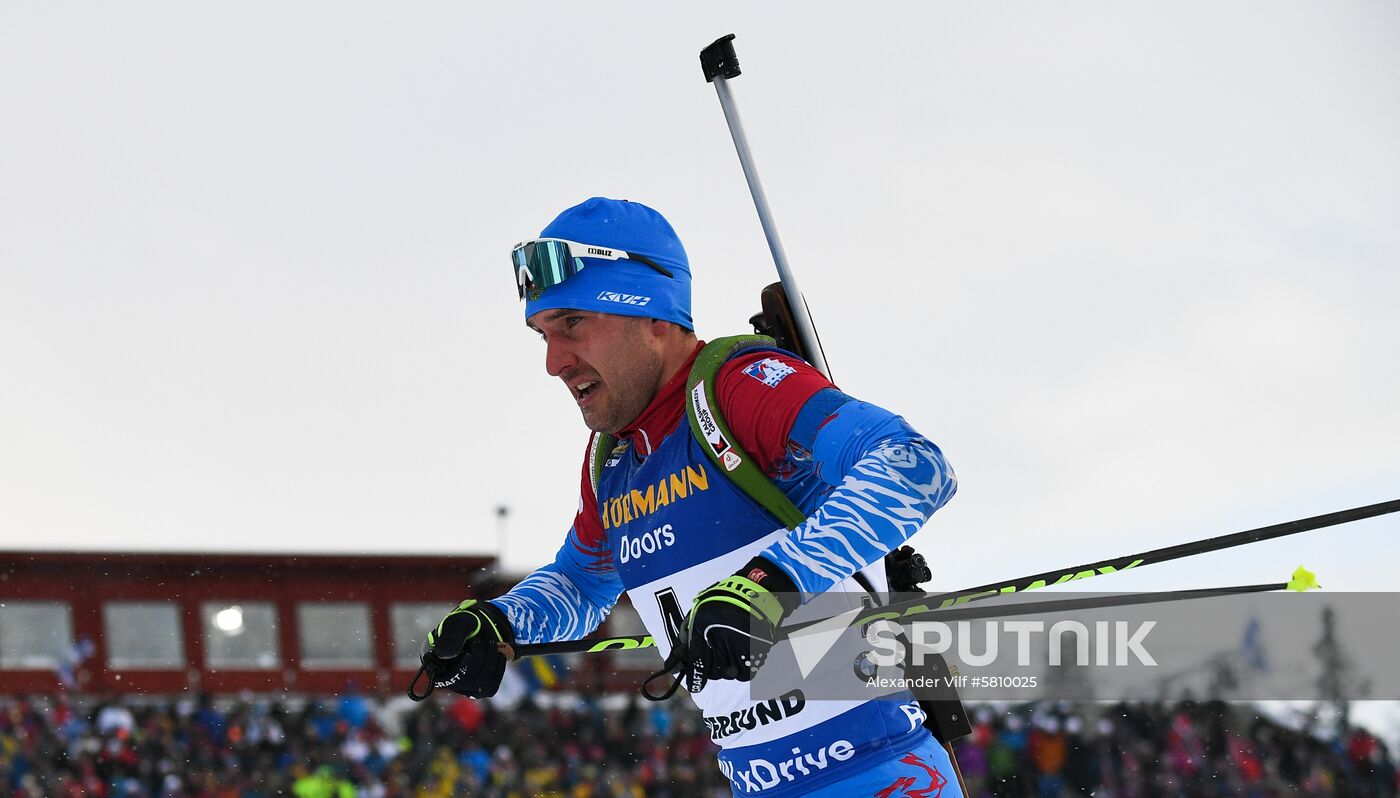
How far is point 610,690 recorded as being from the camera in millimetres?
23812

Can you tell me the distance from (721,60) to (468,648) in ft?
5.86

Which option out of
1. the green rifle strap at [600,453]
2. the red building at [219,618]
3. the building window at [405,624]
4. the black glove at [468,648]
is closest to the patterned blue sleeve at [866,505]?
the green rifle strap at [600,453]

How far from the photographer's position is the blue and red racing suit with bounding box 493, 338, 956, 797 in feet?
7.84

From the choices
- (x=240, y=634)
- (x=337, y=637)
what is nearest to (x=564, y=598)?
(x=240, y=634)

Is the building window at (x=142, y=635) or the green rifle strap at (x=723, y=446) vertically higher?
the building window at (x=142, y=635)

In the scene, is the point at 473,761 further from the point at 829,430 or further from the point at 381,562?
the point at 829,430

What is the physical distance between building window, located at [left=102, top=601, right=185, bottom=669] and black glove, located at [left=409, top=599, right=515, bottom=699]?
2261 cm

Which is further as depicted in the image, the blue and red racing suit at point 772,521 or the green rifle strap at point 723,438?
the green rifle strap at point 723,438

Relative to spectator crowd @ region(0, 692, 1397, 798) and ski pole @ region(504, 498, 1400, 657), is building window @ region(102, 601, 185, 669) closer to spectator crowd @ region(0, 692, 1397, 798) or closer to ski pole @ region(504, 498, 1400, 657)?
spectator crowd @ region(0, 692, 1397, 798)

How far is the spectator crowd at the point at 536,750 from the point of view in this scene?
1512cm

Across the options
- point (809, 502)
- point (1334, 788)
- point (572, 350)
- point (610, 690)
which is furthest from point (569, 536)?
point (610, 690)

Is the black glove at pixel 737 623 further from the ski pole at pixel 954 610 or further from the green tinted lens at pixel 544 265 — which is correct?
the green tinted lens at pixel 544 265

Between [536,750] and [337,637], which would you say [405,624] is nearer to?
[337,637]

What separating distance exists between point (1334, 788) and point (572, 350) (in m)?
17.2
